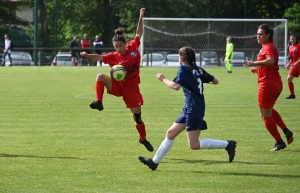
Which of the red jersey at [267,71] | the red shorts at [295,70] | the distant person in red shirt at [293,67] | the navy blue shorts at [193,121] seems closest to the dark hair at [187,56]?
the navy blue shorts at [193,121]

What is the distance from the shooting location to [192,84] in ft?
26.9

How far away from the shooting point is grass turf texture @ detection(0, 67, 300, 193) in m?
7.71

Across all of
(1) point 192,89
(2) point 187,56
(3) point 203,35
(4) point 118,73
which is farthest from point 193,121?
(3) point 203,35

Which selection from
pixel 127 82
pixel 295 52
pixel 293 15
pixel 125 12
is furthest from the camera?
pixel 293 15

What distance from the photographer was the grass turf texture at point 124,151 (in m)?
7.71

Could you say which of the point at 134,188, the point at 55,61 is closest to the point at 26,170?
the point at 134,188

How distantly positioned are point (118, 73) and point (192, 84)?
6.02 ft

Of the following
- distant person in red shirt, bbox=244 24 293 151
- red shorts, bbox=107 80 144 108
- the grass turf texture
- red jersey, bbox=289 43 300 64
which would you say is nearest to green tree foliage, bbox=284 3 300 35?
red jersey, bbox=289 43 300 64

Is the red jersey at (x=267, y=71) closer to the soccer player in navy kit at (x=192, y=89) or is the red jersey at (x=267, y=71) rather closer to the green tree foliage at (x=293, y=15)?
the soccer player in navy kit at (x=192, y=89)

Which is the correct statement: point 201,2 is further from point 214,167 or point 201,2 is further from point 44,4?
point 214,167

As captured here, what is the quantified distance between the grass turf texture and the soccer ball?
1.09 meters

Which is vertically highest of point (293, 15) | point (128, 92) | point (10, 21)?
point (293, 15)

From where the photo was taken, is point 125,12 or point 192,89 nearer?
point 192,89

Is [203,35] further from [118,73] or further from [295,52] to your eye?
[118,73]
